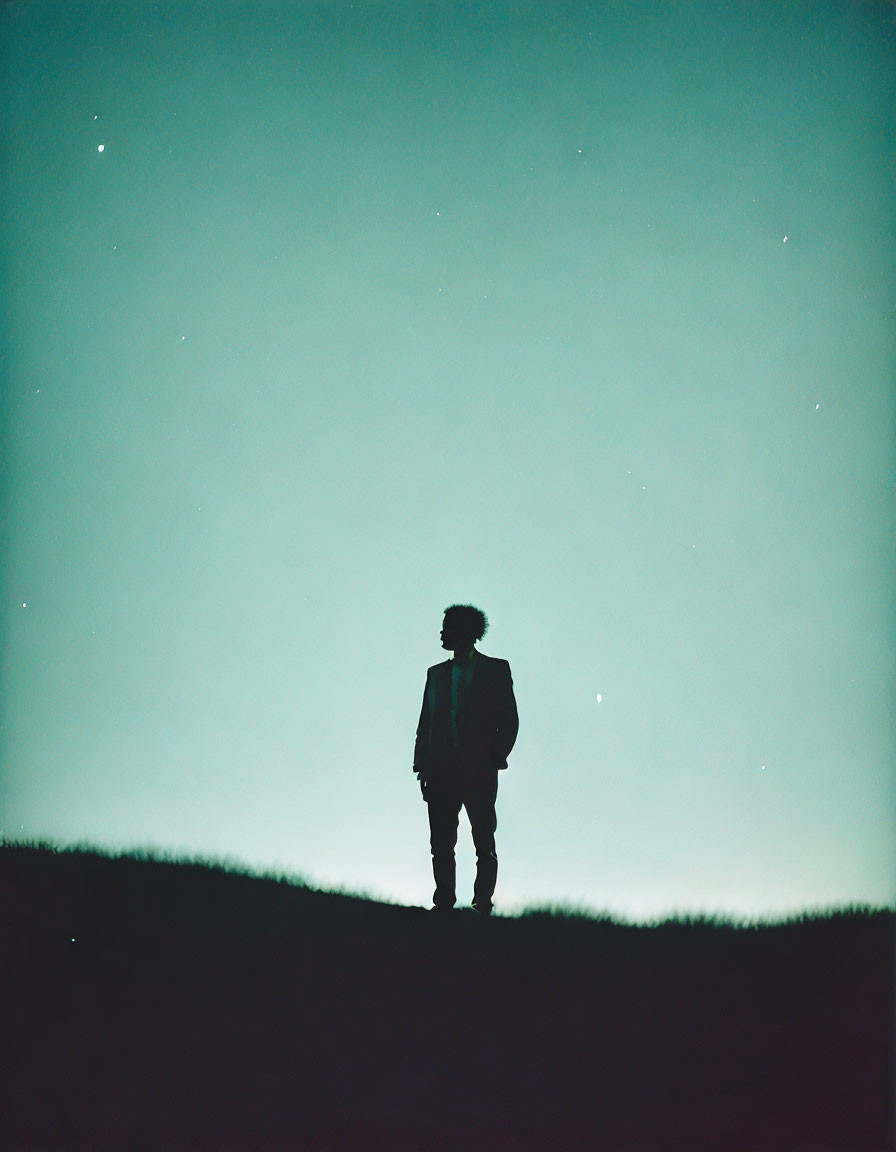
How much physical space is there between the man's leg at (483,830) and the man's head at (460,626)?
86cm

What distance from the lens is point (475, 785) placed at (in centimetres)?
608

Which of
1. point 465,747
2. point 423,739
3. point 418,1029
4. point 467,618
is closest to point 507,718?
point 465,747

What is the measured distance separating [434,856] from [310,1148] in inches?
105

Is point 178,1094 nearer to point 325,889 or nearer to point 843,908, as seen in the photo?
point 325,889

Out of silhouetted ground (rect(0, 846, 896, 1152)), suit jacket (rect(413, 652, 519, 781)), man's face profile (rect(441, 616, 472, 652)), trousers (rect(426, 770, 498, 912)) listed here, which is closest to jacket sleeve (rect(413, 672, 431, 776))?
suit jacket (rect(413, 652, 519, 781))

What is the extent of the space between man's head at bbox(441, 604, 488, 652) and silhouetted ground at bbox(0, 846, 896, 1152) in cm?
170

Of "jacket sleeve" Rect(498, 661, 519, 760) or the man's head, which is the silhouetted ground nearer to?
"jacket sleeve" Rect(498, 661, 519, 760)

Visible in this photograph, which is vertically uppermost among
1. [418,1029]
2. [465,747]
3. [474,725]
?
[474,725]

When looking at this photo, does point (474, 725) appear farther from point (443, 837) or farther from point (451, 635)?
point (443, 837)

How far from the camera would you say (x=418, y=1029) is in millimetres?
4043

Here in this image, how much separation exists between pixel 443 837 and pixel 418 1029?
2.10 metres

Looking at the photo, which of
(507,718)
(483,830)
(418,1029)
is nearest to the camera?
(418,1029)

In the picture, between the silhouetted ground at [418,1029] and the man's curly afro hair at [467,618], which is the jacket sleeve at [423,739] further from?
the silhouetted ground at [418,1029]

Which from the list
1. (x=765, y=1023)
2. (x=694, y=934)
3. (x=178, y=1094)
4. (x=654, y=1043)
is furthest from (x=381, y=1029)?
(x=694, y=934)
